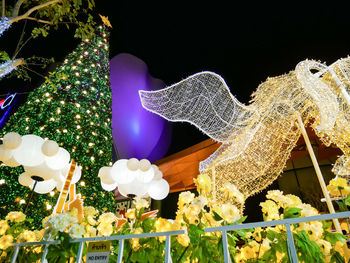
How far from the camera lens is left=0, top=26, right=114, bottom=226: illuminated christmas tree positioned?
3.36 meters

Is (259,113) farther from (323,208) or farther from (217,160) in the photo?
(323,208)

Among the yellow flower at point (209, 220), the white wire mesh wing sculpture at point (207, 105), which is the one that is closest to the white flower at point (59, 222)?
the yellow flower at point (209, 220)

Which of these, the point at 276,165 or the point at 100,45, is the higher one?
the point at 100,45

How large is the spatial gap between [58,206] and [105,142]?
6.90 feet

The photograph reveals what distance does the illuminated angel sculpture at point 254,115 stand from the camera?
278cm

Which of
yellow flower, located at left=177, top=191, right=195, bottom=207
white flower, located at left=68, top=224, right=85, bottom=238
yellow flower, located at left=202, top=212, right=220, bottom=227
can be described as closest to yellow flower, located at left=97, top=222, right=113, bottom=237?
white flower, located at left=68, top=224, right=85, bottom=238

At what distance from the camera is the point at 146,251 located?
1.10 m

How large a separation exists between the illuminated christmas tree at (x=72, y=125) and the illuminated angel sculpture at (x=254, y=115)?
116 centimetres

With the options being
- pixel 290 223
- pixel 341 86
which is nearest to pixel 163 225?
pixel 290 223

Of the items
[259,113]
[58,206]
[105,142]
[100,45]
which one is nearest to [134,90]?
[100,45]

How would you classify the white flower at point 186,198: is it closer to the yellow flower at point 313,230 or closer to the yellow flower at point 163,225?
the yellow flower at point 163,225

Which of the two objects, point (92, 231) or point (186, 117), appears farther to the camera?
point (186, 117)

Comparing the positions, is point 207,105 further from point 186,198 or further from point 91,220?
point 91,220

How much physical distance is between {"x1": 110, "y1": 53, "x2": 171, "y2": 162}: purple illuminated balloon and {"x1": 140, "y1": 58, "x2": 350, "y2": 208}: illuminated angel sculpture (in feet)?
15.9
